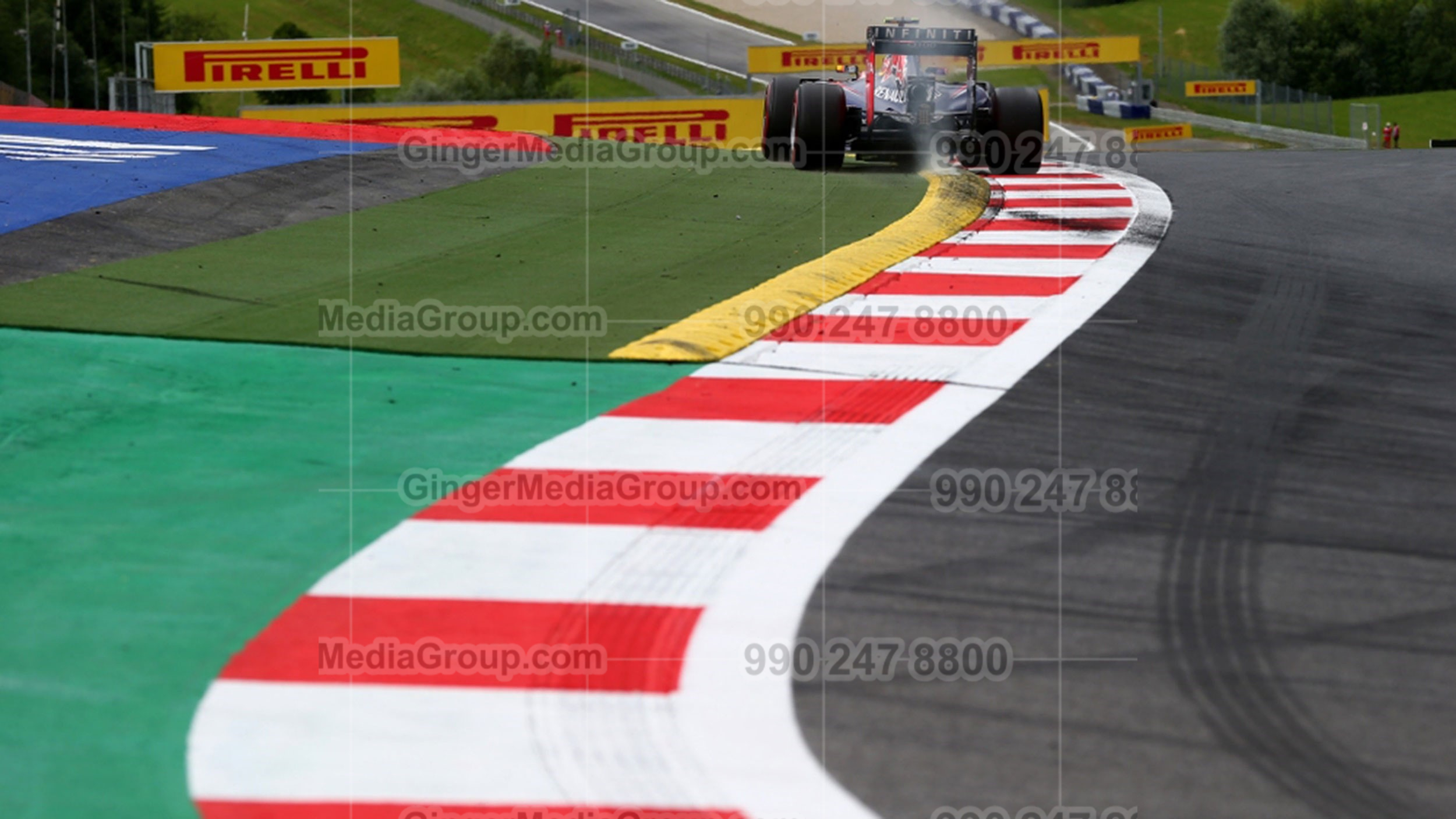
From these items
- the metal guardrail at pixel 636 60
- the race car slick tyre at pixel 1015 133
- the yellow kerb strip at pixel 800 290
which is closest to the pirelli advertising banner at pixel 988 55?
the metal guardrail at pixel 636 60

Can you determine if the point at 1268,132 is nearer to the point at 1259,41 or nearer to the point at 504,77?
the point at 1259,41

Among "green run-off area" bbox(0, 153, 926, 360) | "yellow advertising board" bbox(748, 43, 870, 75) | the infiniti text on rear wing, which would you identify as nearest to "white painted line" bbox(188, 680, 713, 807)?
"green run-off area" bbox(0, 153, 926, 360)

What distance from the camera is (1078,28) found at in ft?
251

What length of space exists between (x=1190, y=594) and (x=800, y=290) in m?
4.76

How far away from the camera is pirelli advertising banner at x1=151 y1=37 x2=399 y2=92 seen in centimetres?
3872

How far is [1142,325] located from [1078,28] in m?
72.0

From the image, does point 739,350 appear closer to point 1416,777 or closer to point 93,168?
point 1416,777

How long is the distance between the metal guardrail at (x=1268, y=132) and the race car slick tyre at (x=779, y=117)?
103 ft

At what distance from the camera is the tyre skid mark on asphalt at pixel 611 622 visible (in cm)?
350

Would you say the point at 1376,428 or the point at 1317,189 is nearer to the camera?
the point at 1376,428

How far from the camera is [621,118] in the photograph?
31703mm

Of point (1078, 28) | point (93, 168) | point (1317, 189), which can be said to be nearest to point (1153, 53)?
point (1078, 28)

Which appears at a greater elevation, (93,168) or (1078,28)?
(1078,28)

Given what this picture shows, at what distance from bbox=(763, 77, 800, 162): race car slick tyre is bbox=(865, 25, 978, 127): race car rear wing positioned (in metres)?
0.81
